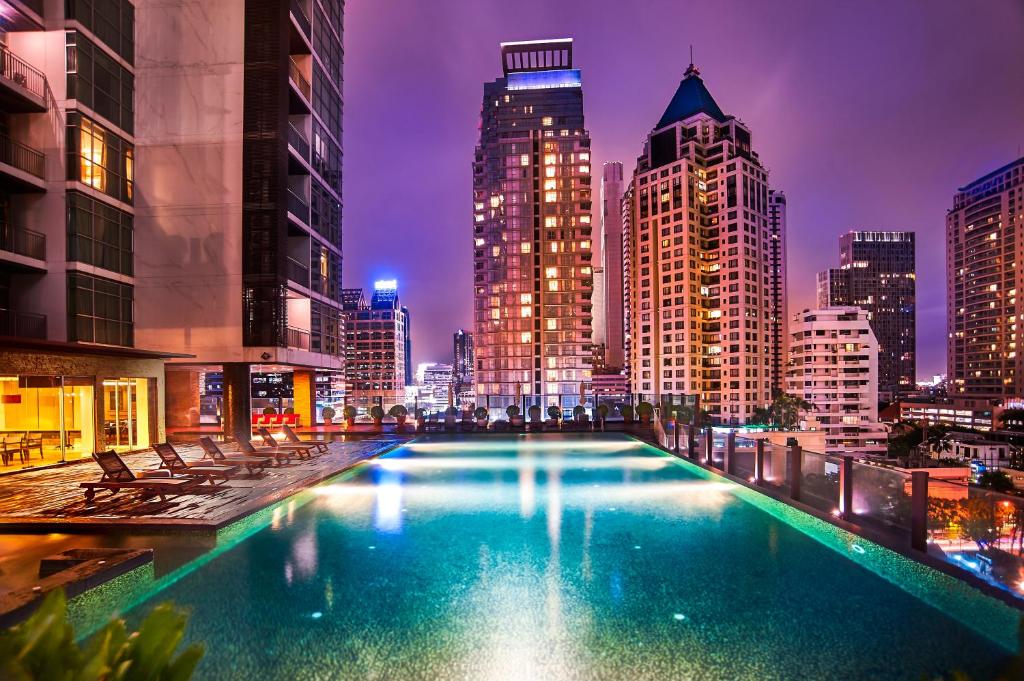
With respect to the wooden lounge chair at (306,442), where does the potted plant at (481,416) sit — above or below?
below

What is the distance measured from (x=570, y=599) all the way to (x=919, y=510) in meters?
4.47

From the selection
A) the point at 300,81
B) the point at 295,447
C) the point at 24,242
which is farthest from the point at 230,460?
the point at 300,81

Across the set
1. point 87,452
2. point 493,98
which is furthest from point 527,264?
point 87,452

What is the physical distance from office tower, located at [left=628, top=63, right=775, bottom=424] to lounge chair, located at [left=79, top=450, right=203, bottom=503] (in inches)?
3839

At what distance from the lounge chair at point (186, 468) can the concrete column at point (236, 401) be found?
8237 millimetres

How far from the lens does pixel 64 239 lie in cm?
1667

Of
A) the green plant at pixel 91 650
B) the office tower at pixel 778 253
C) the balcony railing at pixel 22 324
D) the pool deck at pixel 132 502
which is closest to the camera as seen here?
the green plant at pixel 91 650

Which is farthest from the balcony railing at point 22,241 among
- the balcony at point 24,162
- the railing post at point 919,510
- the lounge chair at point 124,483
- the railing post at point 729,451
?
the railing post at point 919,510

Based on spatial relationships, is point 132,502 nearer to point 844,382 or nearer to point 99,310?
point 99,310

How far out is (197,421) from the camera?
25125 mm

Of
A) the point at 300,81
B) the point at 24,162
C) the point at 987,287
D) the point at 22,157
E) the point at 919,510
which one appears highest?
the point at 987,287

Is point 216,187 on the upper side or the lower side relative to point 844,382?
upper

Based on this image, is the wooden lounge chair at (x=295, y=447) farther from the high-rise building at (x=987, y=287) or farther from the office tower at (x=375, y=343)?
the high-rise building at (x=987, y=287)

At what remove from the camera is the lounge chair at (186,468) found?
10.9m
